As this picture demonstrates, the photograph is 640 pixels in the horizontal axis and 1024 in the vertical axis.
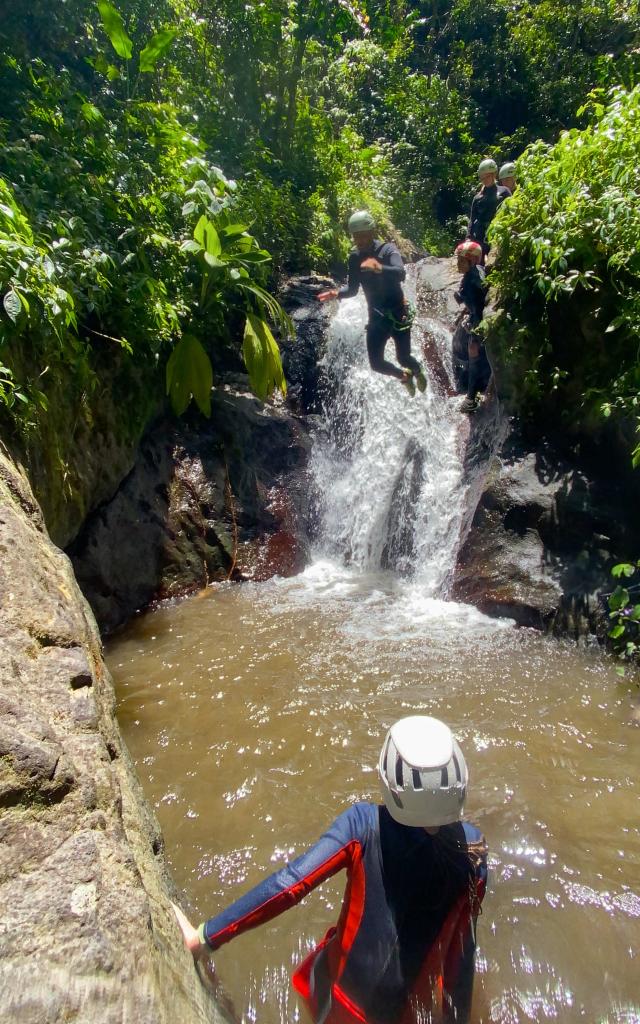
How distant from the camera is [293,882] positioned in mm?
1608

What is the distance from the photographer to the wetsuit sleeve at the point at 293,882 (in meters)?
1.55

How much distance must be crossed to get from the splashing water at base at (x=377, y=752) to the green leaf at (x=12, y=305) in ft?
8.28

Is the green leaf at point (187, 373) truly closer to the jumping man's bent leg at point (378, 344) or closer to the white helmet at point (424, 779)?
the jumping man's bent leg at point (378, 344)

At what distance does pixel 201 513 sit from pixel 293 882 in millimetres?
5241

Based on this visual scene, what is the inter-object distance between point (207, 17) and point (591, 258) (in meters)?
10.1

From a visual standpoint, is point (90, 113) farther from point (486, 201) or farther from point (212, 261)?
point (486, 201)

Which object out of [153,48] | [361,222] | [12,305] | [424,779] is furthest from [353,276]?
[424,779]

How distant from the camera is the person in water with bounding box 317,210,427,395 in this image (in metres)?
5.89

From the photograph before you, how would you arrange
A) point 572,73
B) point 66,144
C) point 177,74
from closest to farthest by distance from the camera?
point 66,144 < point 177,74 < point 572,73

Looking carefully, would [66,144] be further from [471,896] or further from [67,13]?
[471,896]

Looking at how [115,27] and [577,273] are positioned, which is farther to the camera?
[577,273]

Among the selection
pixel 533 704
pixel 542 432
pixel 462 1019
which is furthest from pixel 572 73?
pixel 462 1019

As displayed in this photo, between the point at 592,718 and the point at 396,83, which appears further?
the point at 396,83

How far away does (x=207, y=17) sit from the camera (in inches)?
427
